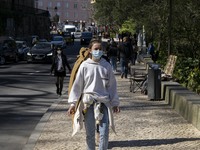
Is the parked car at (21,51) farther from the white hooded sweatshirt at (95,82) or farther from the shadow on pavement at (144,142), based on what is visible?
the white hooded sweatshirt at (95,82)

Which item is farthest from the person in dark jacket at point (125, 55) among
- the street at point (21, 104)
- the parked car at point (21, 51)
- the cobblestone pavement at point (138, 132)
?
the parked car at point (21, 51)

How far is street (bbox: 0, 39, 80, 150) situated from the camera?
31.0ft

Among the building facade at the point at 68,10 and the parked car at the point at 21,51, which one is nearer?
the parked car at the point at 21,51

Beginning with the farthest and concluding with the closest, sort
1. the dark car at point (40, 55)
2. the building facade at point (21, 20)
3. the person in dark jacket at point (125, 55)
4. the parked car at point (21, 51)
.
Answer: the building facade at point (21, 20) < the parked car at point (21, 51) < the dark car at point (40, 55) < the person in dark jacket at point (125, 55)

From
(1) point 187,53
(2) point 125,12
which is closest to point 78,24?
(2) point 125,12

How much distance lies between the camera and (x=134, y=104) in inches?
519

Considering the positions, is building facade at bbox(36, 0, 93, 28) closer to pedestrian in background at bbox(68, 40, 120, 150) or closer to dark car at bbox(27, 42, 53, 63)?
dark car at bbox(27, 42, 53, 63)

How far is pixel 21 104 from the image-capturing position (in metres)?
13.9

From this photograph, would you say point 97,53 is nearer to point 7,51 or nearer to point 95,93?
point 95,93

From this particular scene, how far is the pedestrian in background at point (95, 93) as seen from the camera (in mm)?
6449

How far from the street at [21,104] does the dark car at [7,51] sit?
1077 cm

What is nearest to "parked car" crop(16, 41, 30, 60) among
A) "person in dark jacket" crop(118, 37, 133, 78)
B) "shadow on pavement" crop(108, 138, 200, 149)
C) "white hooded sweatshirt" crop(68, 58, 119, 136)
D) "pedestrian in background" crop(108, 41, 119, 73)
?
"pedestrian in background" crop(108, 41, 119, 73)

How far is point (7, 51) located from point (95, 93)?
28288mm

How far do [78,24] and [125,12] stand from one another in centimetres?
12268
